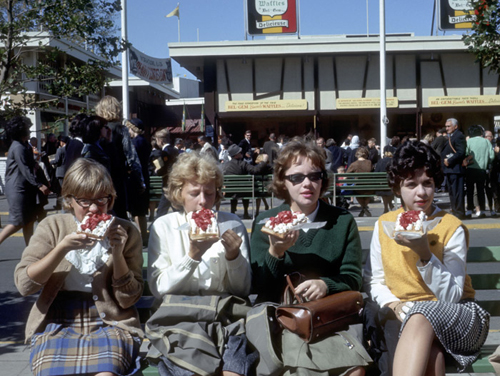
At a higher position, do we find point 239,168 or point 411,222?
point 239,168

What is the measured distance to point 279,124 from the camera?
2878cm

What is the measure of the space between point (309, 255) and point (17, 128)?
17.6 ft

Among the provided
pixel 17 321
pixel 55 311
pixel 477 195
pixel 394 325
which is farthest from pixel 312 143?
pixel 477 195

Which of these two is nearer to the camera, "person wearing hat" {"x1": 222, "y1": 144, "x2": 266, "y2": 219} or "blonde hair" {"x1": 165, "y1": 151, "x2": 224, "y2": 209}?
"blonde hair" {"x1": 165, "y1": 151, "x2": 224, "y2": 209}

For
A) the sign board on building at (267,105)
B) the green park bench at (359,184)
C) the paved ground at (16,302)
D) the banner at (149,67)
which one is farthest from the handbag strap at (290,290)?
the sign board on building at (267,105)

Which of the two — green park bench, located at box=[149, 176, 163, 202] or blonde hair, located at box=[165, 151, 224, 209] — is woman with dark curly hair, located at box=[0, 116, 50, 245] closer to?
green park bench, located at box=[149, 176, 163, 202]

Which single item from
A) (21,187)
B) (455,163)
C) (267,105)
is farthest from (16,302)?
(267,105)

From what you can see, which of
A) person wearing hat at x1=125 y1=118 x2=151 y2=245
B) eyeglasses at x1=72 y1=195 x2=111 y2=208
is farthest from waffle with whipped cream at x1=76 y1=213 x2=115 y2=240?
person wearing hat at x1=125 y1=118 x2=151 y2=245

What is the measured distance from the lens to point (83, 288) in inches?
129

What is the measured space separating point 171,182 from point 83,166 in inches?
19.3

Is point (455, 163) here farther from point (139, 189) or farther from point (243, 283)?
point (243, 283)

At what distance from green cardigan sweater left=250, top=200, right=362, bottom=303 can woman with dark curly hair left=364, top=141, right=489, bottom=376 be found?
154 millimetres

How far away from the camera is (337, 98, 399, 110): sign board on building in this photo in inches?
1065

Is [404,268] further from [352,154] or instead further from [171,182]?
[352,154]
